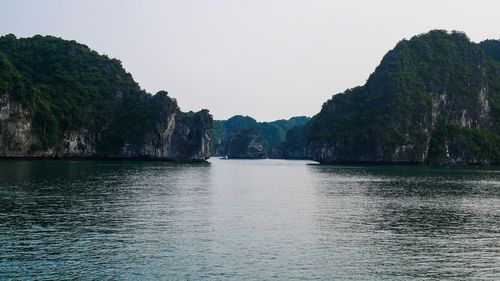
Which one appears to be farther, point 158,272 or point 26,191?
point 26,191

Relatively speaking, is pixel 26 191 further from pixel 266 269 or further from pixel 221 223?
pixel 266 269

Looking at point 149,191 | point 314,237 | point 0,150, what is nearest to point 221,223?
point 314,237

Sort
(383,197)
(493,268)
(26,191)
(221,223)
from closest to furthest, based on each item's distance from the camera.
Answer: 1. (493,268)
2. (221,223)
3. (26,191)
4. (383,197)

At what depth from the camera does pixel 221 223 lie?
172 ft

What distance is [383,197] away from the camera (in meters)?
82.8

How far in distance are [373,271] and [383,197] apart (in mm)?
49659

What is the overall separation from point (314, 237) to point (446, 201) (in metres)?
39.1

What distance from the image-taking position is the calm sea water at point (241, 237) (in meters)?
33.9

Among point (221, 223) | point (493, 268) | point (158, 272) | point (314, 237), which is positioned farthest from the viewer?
point (221, 223)

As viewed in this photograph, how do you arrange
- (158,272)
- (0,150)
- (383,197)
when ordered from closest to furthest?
(158,272), (383,197), (0,150)

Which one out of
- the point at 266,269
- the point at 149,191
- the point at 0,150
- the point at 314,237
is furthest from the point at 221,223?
the point at 0,150

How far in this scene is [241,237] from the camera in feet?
147

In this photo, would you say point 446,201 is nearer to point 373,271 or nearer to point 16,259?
point 373,271

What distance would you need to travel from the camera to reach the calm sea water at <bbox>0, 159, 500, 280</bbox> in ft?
111
